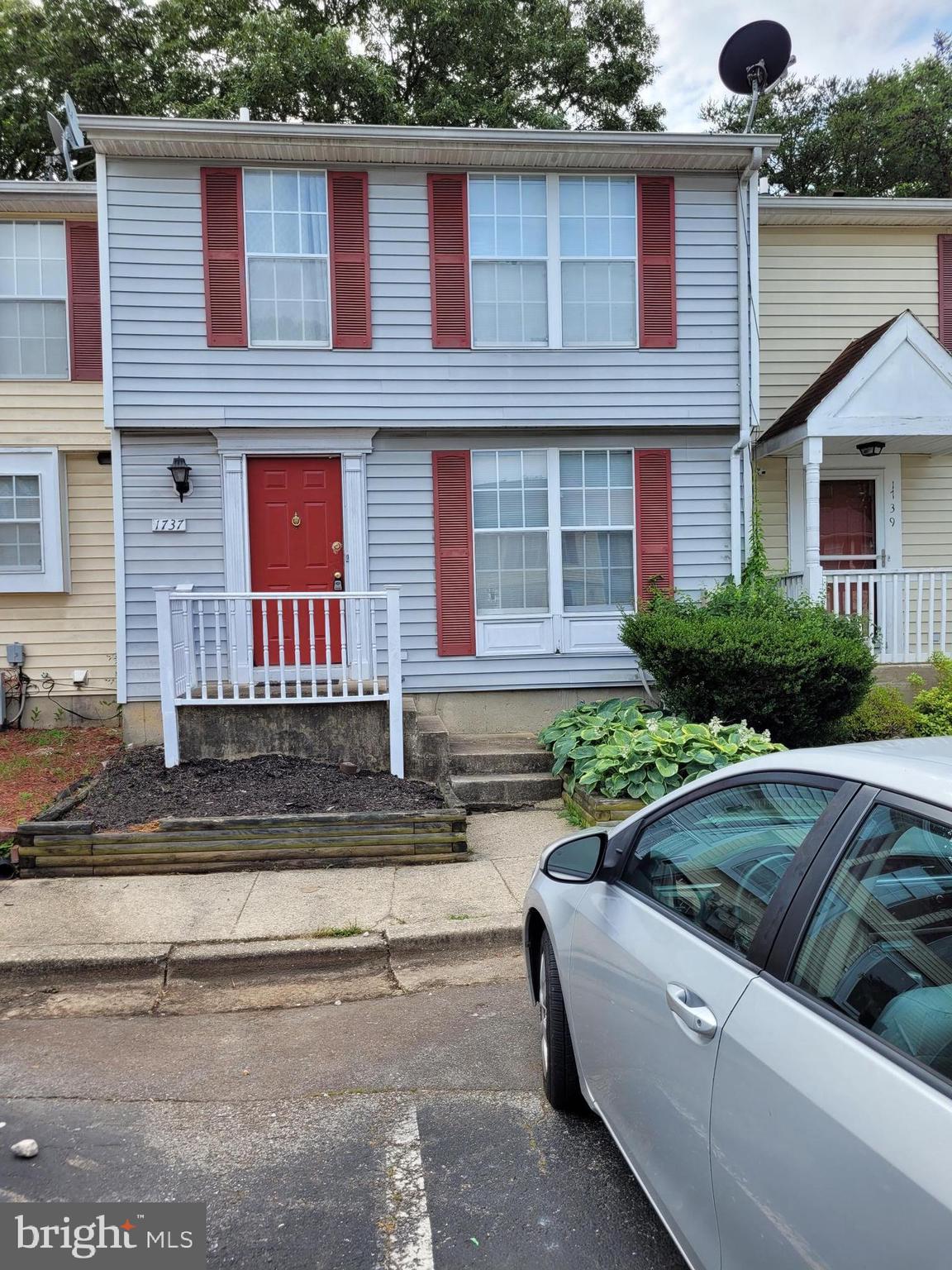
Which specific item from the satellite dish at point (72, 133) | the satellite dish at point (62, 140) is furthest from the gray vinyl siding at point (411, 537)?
the satellite dish at point (62, 140)

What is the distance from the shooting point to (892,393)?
9031mm

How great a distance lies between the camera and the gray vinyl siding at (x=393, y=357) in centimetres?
863

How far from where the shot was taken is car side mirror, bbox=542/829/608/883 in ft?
8.97

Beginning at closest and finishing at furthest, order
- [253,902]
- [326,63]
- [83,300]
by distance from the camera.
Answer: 1. [253,902]
2. [83,300]
3. [326,63]

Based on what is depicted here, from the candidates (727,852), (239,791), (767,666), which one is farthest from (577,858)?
(767,666)

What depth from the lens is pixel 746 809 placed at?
88.4 inches

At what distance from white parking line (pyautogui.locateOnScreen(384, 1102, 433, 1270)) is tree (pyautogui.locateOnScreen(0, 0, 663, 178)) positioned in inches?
739

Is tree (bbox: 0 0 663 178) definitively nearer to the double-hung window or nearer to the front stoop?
the double-hung window

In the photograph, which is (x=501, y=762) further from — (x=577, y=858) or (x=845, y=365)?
(x=845, y=365)

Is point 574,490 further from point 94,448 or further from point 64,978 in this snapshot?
point 64,978

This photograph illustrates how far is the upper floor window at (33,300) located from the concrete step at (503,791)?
6.97m

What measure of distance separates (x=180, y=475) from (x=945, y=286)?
9.26 meters

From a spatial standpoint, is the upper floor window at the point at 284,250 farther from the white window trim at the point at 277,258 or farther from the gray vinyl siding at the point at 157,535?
the gray vinyl siding at the point at 157,535

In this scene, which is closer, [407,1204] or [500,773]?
[407,1204]
